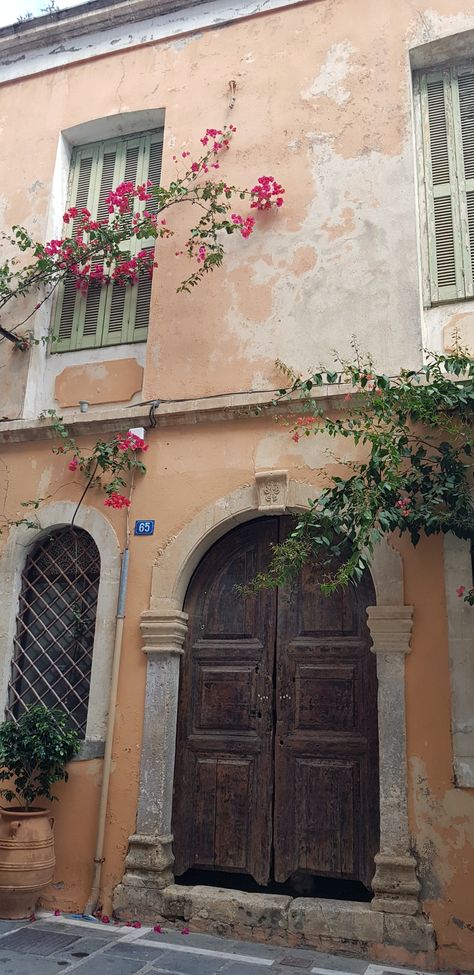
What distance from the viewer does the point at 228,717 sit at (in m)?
5.15

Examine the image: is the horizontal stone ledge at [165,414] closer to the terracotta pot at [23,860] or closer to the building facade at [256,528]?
the building facade at [256,528]

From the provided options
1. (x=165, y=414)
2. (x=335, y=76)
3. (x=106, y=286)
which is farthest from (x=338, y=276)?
(x=106, y=286)

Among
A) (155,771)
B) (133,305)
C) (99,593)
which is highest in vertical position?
(133,305)

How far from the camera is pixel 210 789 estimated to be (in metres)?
5.05

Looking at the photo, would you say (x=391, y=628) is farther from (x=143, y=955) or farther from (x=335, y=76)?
(x=335, y=76)

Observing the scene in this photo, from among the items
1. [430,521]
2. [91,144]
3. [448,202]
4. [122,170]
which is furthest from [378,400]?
[91,144]

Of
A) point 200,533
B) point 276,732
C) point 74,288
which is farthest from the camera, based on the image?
point 74,288

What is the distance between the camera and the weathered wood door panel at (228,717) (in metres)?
4.94

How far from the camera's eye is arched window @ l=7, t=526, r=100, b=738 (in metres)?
5.51

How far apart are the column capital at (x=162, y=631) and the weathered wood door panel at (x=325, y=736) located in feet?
2.20

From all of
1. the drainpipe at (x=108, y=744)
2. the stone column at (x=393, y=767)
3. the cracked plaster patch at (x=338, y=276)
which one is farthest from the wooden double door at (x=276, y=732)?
the cracked plaster patch at (x=338, y=276)

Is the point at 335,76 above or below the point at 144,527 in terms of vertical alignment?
above

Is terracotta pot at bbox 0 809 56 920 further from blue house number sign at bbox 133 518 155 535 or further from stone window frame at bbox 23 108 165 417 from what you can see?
stone window frame at bbox 23 108 165 417

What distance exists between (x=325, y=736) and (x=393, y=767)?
540mm
